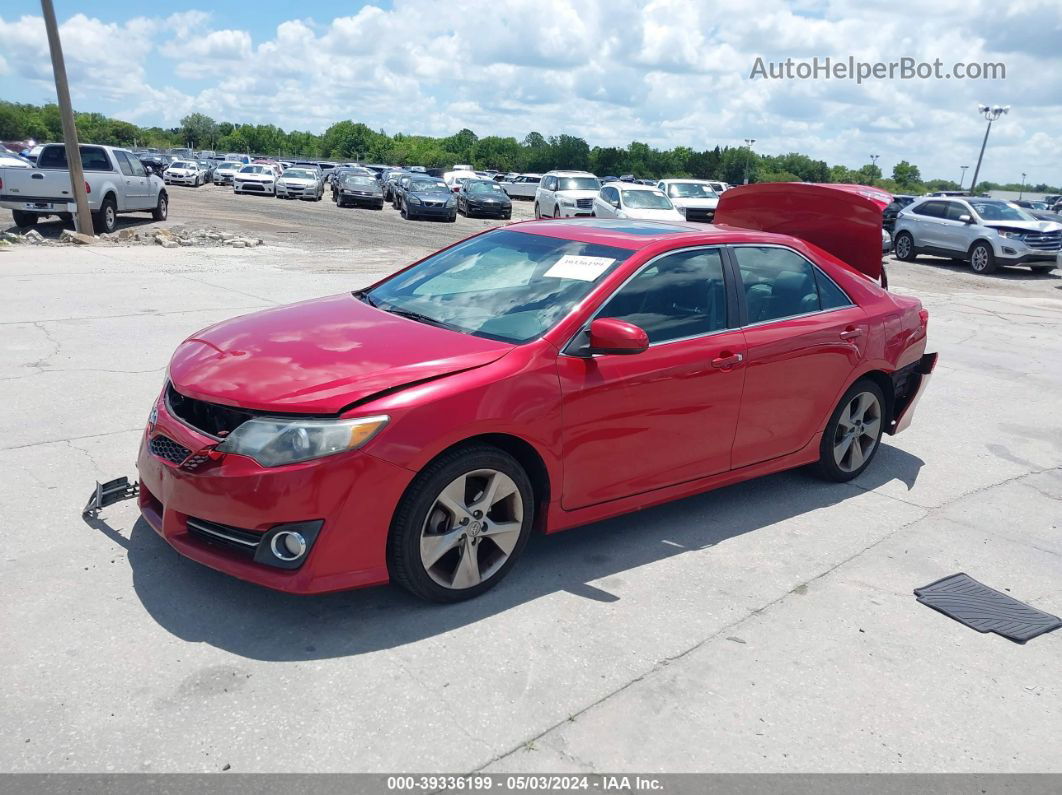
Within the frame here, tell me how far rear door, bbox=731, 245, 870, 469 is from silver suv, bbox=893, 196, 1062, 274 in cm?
1801

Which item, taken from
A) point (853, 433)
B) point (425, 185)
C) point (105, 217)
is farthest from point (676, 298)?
point (425, 185)

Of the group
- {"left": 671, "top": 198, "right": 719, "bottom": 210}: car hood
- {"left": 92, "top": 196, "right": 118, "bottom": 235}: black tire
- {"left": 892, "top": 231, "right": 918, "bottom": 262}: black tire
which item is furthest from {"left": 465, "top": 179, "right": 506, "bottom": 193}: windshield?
{"left": 92, "top": 196, "right": 118, "bottom": 235}: black tire

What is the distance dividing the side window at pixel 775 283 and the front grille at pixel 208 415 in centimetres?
279

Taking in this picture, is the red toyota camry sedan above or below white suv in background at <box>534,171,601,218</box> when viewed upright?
above

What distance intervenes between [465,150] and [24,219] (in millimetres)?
99892

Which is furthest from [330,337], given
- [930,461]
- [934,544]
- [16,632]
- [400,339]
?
[930,461]

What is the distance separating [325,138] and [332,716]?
142074mm

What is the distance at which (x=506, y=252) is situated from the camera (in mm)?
4992

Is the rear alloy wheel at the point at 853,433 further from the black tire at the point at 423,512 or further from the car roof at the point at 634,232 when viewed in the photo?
the black tire at the point at 423,512

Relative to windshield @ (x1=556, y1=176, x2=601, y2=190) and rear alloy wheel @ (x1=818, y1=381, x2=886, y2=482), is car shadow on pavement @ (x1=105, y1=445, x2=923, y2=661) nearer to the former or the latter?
rear alloy wheel @ (x1=818, y1=381, x2=886, y2=482)

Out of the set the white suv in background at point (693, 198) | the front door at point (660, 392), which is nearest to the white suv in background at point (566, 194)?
the white suv in background at point (693, 198)

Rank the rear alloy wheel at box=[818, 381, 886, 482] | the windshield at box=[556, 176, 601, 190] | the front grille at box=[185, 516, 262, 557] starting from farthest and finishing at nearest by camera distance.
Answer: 1. the windshield at box=[556, 176, 601, 190]
2. the rear alloy wheel at box=[818, 381, 886, 482]
3. the front grille at box=[185, 516, 262, 557]

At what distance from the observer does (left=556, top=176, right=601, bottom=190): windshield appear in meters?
27.9

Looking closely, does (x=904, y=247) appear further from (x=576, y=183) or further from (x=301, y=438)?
(x=301, y=438)
